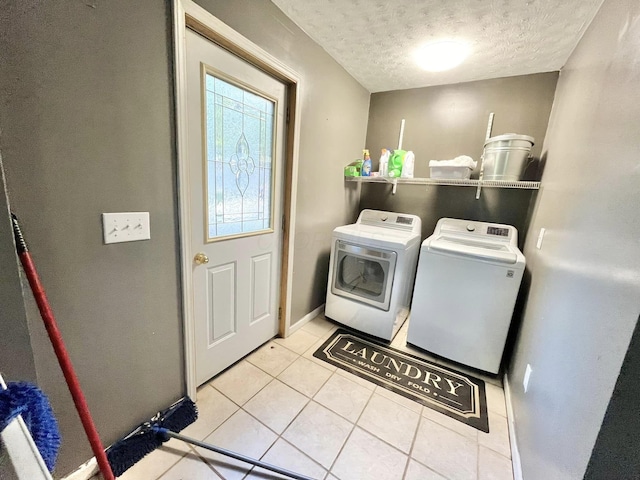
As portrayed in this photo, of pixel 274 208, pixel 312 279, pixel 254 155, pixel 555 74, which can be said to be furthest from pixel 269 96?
pixel 555 74

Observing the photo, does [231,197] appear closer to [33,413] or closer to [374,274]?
[33,413]

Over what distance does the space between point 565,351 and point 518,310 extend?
109 cm

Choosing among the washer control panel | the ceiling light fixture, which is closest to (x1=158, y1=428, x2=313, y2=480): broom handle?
the washer control panel

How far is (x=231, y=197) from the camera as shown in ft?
5.05

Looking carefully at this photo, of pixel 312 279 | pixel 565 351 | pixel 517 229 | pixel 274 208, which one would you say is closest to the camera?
pixel 565 351

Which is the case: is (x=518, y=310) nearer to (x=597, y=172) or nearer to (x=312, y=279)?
(x=597, y=172)

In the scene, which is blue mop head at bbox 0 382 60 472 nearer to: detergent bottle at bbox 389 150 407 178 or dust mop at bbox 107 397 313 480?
dust mop at bbox 107 397 313 480

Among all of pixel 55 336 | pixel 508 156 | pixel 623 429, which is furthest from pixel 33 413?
pixel 508 156

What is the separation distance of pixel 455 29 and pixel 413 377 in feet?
7.55

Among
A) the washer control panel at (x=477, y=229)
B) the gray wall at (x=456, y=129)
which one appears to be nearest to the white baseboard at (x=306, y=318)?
the gray wall at (x=456, y=129)

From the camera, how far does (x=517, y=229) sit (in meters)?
2.14

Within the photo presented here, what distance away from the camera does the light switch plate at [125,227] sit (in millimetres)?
978

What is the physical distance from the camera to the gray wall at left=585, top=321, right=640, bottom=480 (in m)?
0.59

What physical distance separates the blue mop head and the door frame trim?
0.78 m
